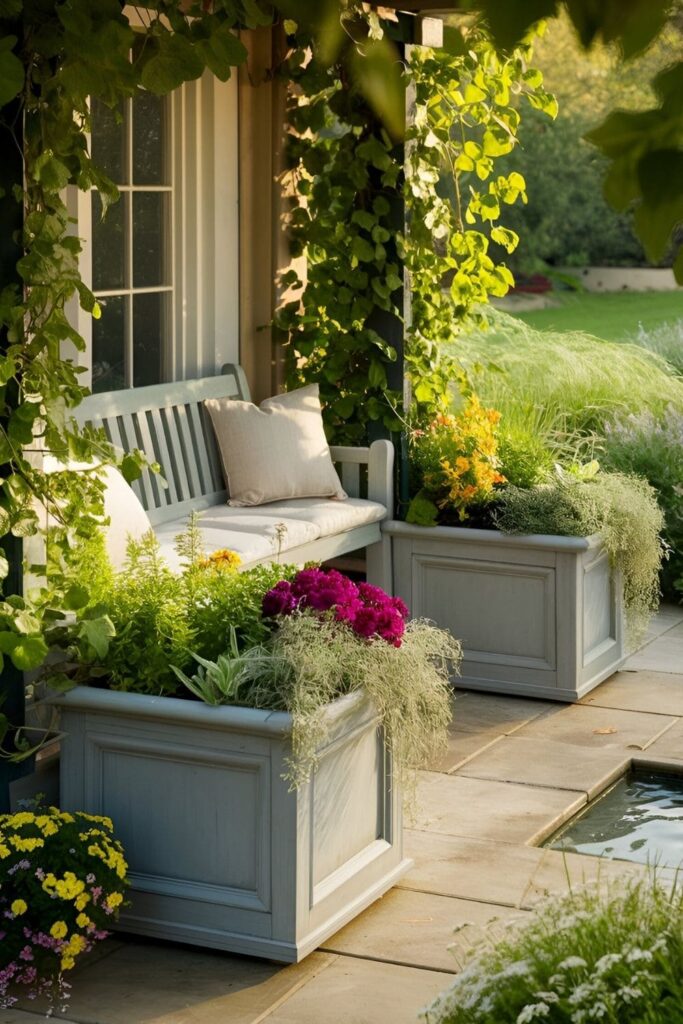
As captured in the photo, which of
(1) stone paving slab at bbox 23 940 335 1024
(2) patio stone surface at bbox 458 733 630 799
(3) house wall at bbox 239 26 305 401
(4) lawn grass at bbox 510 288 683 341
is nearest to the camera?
(1) stone paving slab at bbox 23 940 335 1024

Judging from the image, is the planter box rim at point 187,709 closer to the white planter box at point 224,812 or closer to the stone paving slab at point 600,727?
the white planter box at point 224,812

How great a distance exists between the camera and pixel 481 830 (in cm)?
396

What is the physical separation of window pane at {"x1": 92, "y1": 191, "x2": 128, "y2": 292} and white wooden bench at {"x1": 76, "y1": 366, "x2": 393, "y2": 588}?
1.38ft

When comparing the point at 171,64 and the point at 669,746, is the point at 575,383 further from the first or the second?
the point at 171,64

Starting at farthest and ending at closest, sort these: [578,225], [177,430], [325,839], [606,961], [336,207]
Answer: [578,225] < [336,207] < [177,430] < [325,839] < [606,961]

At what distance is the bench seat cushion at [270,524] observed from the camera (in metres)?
4.69

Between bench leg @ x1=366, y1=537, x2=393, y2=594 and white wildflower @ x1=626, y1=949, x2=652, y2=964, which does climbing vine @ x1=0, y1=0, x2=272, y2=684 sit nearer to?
white wildflower @ x1=626, y1=949, x2=652, y2=964

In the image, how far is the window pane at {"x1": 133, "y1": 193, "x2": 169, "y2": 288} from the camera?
5375mm

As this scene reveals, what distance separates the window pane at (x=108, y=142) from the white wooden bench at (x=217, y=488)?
784 mm

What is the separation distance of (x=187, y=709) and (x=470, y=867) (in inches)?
38.3

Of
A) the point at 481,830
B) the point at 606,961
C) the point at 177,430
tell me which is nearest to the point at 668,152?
the point at 606,961

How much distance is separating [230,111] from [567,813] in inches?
121

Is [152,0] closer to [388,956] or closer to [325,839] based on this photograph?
[325,839]

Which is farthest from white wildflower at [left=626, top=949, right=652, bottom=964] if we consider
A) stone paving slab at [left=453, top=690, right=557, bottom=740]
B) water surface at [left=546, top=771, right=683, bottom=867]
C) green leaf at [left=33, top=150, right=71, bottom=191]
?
Result: stone paving slab at [left=453, top=690, right=557, bottom=740]
